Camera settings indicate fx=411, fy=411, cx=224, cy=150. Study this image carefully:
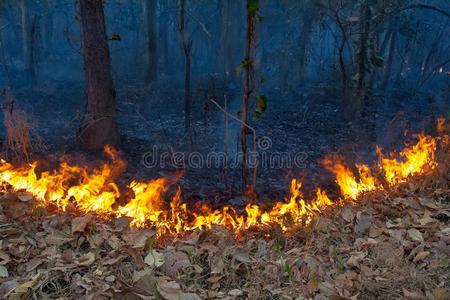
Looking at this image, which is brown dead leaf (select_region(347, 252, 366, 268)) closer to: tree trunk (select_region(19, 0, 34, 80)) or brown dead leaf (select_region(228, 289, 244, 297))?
brown dead leaf (select_region(228, 289, 244, 297))

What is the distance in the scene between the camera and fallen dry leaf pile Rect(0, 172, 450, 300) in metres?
2.88

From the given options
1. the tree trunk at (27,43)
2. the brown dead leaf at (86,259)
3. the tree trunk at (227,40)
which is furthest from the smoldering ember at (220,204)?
the tree trunk at (227,40)

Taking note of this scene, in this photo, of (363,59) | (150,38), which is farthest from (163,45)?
(363,59)

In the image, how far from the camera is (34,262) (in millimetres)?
3072

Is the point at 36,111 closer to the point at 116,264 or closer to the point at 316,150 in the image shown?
the point at 316,150

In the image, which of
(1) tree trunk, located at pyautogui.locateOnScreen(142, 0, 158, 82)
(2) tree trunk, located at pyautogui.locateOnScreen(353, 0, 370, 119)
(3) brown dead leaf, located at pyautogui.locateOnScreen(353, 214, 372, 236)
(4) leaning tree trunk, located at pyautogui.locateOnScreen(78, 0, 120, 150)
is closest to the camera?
(3) brown dead leaf, located at pyautogui.locateOnScreen(353, 214, 372, 236)

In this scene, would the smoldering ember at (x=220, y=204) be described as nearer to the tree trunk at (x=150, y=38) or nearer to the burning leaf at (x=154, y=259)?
the burning leaf at (x=154, y=259)

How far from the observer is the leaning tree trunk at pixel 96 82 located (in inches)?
271

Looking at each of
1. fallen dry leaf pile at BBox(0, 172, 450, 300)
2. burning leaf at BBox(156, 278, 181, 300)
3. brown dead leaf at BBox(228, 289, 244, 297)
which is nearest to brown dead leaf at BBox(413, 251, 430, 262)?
fallen dry leaf pile at BBox(0, 172, 450, 300)

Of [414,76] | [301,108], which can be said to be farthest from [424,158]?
[414,76]

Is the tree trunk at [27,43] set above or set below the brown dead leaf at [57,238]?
above

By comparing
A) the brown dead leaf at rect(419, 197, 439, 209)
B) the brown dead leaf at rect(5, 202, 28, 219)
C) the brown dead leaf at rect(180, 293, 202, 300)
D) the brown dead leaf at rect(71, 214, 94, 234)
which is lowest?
the brown dead leaf at rect(180, 293, 202, 300)

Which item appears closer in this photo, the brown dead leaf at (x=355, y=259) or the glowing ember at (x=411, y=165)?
the brown dead leaf at (x=355, y=259)

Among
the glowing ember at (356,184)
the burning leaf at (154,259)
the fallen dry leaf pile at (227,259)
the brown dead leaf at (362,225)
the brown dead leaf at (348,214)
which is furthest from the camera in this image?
the glowing ember at (356,184)
